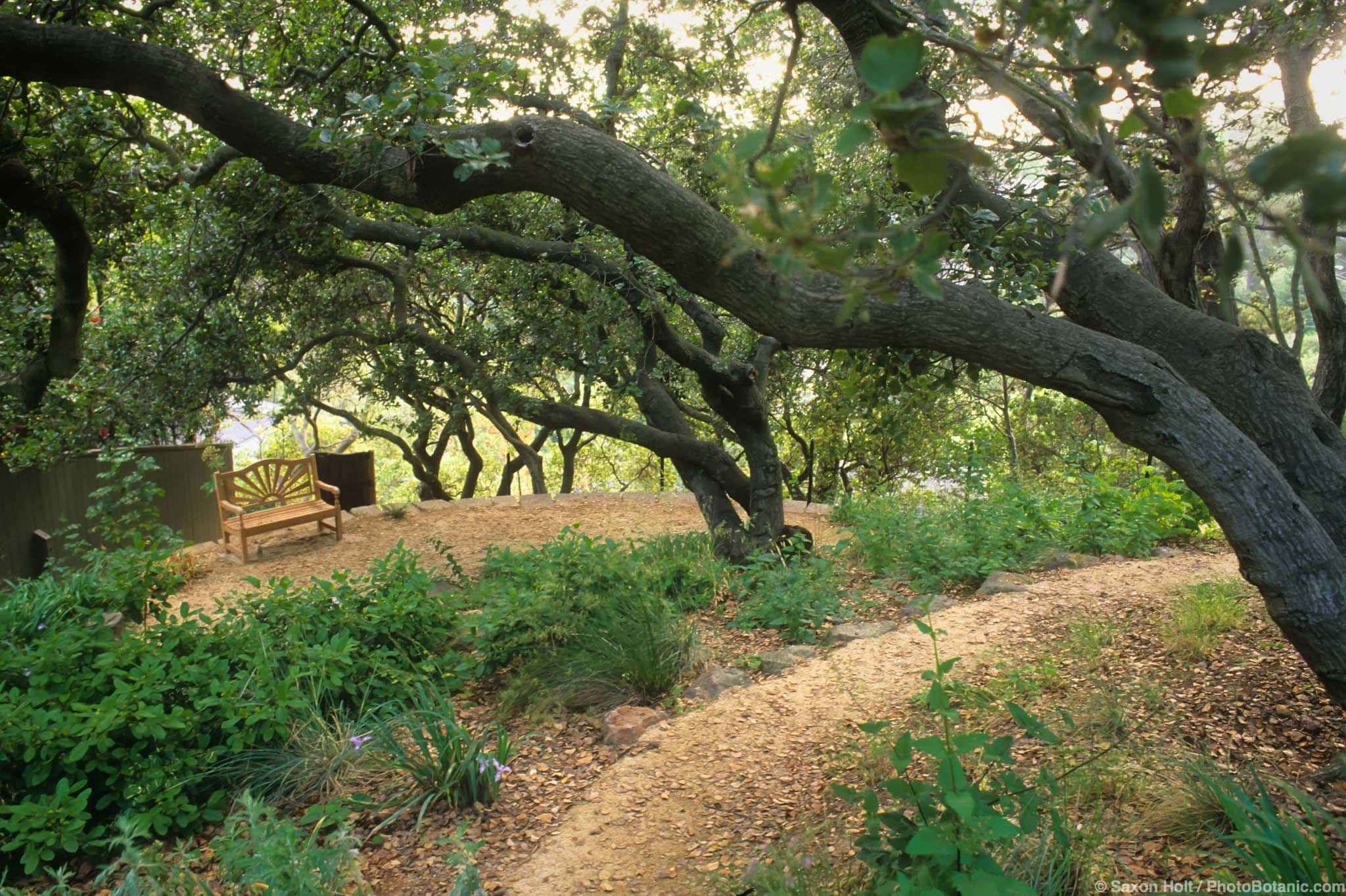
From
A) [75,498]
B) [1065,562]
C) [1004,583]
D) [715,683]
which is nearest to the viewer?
[715,683]

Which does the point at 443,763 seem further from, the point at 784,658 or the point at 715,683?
the point at 784,658

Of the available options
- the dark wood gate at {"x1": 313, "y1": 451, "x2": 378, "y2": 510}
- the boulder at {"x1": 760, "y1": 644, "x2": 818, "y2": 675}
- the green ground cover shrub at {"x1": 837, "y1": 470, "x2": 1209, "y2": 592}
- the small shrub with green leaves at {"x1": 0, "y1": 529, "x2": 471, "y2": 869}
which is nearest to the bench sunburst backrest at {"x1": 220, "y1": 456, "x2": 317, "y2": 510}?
the dark wood gate at {"x1": 313, "y1": 451, "x2": 378, "y2": 510}

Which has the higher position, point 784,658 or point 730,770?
point 784,658

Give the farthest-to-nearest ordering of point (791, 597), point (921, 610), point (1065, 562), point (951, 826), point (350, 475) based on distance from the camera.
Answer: point (350, 475)
point (1065, 562)
point (791, 597)
point (921, 610)
point (951, 826)

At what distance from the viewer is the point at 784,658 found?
4309 millimetres

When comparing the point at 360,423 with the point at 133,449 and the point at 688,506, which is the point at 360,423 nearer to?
the point at 688,506

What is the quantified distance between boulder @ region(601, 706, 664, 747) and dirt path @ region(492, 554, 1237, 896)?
107mm

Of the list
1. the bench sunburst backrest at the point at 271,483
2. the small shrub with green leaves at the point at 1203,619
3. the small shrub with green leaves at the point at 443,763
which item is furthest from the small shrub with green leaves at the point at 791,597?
the bench sunburst backrest at the point at 271,483

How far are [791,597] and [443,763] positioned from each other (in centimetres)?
239

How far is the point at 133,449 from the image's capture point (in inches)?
207

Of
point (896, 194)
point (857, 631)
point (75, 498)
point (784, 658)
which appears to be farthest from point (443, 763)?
point (75, 498)

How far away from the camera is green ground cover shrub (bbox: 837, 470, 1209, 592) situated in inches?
228

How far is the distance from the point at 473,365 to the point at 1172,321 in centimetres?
441

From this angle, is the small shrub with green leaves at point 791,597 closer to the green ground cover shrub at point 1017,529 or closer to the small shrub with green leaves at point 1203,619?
the green ground cover shrub at point 1017,529
